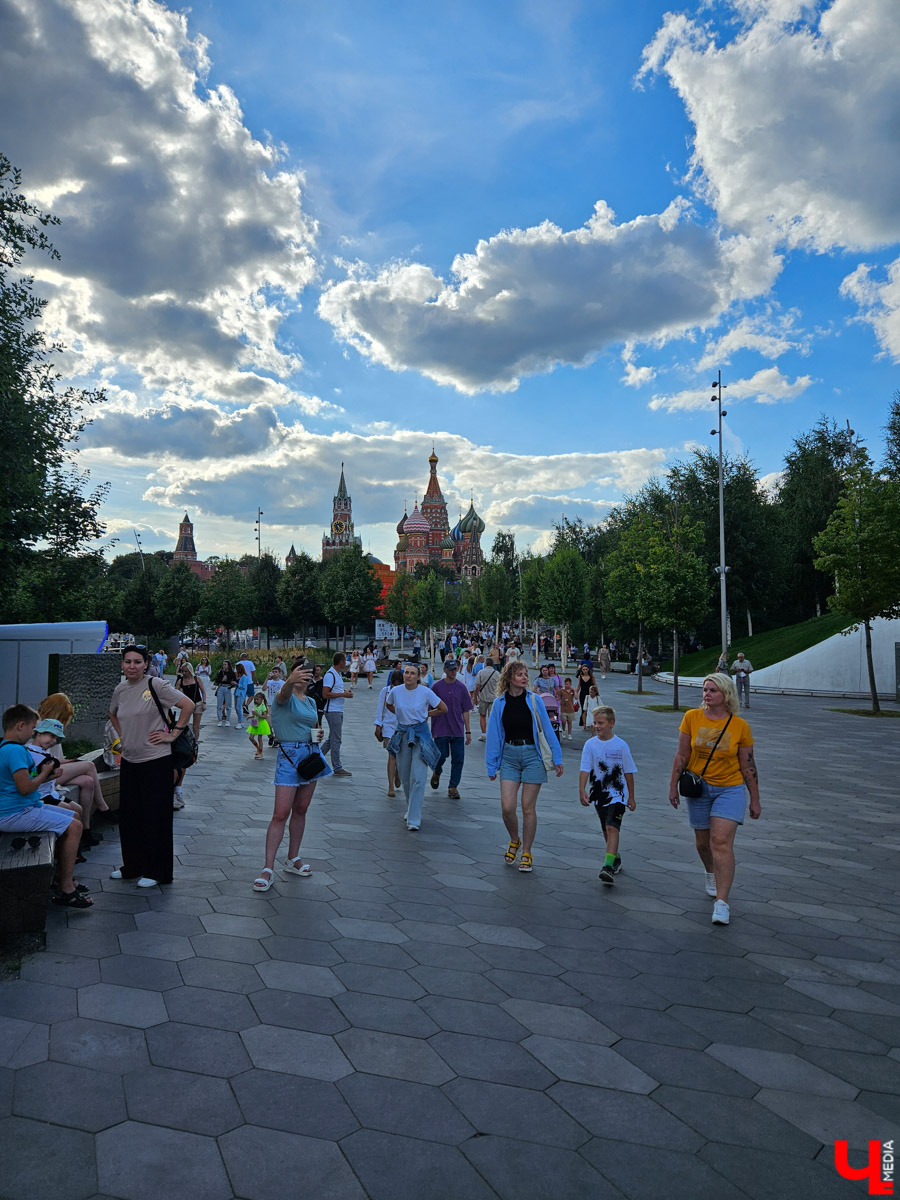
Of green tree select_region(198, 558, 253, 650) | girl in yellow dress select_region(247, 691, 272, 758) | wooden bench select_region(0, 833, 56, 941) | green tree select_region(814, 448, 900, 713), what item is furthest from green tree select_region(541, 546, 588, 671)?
wooden bench select_region(0, 833, 56, 941)

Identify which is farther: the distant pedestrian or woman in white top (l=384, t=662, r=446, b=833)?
the distant pedestrian

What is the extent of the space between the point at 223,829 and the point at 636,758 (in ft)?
25.3

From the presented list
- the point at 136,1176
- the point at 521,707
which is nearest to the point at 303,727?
the point at 521,707

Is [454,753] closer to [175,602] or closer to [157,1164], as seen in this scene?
[157,1164]

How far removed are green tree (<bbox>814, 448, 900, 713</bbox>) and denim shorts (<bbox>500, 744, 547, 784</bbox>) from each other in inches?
684

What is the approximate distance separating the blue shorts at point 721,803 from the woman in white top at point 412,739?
3065mm

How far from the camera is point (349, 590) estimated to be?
2078 inches

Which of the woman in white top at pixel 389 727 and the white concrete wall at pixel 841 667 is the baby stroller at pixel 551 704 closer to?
the woman in white top at pixel 389 727

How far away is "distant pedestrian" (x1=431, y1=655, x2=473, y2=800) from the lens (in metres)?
9.61

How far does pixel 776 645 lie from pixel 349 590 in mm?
28521

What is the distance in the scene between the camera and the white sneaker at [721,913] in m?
5.01

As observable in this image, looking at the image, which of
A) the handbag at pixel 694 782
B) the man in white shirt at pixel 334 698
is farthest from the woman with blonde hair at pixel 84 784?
the handbag at pixel 694 782

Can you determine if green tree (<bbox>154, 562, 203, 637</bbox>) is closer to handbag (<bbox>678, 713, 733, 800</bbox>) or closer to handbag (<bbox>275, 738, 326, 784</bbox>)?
handbag (<bbox>275, 738, 326, 784</bbox>)

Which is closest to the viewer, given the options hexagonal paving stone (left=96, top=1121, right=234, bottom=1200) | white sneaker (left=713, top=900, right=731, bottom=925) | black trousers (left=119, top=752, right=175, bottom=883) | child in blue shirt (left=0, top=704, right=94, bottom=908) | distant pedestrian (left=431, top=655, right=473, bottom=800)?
hexagonal paving stone (left=96, top=1121, right=234, bottom=1200)
